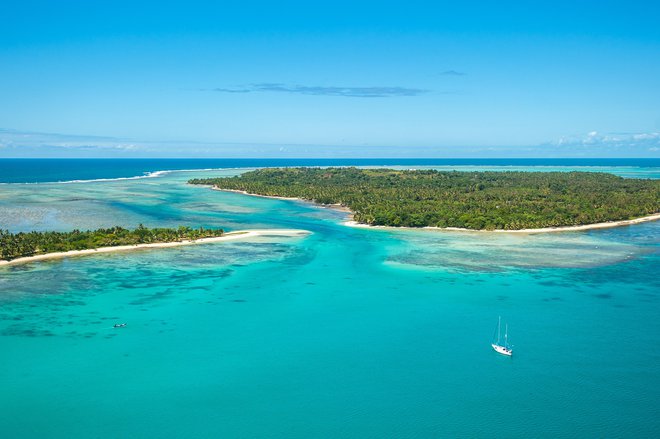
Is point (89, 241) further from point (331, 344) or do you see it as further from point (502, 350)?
point (502, 350)

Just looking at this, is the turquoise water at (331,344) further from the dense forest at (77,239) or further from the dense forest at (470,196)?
the dense forest at (470,196)

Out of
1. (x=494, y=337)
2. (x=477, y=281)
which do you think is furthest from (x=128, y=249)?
(x=494, y=337)

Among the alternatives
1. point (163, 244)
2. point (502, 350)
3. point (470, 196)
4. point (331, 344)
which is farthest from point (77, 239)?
point (470, 196)

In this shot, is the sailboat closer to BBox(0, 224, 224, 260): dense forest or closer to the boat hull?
the boat hull

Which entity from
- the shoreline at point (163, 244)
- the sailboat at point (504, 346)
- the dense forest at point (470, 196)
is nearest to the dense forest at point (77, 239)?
the shoreline at point (163, 244)

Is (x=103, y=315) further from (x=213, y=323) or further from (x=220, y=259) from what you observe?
(x=220, y=259)

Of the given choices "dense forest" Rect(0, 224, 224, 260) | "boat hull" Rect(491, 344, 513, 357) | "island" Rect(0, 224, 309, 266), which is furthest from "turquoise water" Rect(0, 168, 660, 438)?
"dense forest" Rect(0, 224, 224, 260)
